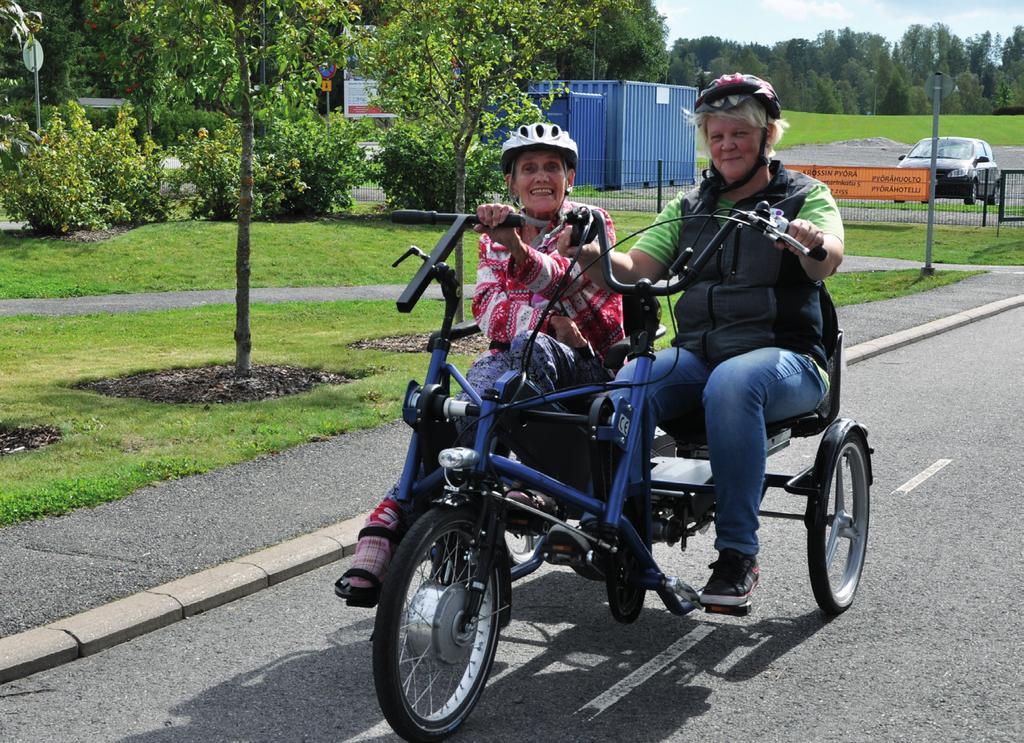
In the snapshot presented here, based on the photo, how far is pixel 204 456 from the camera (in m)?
7.21

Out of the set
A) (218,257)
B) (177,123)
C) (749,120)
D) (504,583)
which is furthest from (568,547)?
(177,123)

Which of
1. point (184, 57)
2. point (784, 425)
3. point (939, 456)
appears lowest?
point (939, 456)

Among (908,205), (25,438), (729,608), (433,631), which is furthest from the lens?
(908,205)

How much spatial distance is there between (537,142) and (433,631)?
197cm

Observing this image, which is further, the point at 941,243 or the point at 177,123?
the point at 177,123

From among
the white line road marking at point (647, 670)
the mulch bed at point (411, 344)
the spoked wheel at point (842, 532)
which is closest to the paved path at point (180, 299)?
the mulch bed at point (411, 344)

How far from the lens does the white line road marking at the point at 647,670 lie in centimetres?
420

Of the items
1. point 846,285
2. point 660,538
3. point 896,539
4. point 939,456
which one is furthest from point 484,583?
point 846,285

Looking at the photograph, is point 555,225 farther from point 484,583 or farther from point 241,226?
point 241,226

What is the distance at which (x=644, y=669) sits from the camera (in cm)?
448

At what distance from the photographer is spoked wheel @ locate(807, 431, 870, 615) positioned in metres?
4.77

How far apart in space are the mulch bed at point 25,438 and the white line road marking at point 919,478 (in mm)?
4793

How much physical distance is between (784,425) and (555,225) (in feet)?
3.69

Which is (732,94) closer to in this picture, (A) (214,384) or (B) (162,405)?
(B) (162,405)
